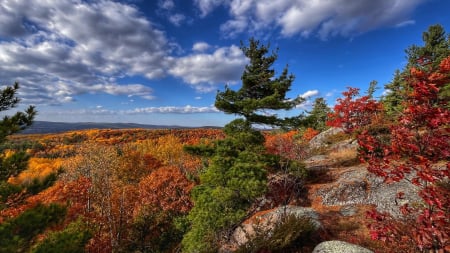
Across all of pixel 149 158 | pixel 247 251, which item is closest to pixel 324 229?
pixel 247 251

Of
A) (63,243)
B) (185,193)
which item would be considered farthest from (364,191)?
(185,193)

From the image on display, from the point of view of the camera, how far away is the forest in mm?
4059

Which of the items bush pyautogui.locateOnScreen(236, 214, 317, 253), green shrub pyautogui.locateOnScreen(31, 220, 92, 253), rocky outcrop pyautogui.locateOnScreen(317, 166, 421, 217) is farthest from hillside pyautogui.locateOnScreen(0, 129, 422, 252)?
green shrub pyautogui.locateOnScreen(31, 220, 92, 253)

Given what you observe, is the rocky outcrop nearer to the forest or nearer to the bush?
the forest

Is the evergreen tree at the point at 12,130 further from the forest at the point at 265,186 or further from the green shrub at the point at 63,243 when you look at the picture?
the green shrub at the point at 63,243

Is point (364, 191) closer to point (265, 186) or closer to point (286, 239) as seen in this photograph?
point (265, 186)

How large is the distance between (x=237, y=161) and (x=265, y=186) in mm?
1982

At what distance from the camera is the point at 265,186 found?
10875mm

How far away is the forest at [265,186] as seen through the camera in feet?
13.3

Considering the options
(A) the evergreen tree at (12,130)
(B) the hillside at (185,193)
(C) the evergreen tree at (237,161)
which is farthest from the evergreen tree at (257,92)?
(A) the evergreen tree at (12,130)

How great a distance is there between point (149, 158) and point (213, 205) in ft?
78.4

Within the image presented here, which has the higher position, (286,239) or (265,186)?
(265,186)

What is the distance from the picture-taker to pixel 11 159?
675 centimetres

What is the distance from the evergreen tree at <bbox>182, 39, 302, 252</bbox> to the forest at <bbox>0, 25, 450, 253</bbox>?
2.4 inches
